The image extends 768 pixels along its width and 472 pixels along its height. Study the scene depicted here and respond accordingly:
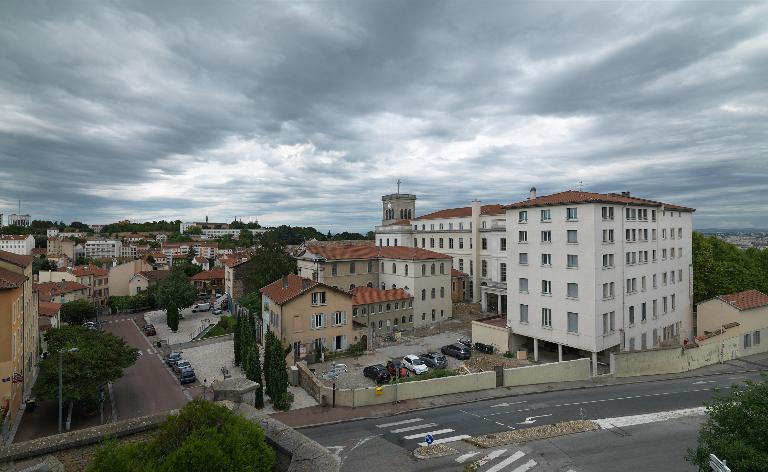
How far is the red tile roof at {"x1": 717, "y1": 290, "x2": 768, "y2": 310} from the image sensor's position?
45406 mm

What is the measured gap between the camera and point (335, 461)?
8.88 meters

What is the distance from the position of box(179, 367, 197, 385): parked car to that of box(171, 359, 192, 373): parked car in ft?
3.80

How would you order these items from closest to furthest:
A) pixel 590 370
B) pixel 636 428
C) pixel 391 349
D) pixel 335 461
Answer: pixel 335 461, pixel 636 428, pixel 590 370, pixel 391 349

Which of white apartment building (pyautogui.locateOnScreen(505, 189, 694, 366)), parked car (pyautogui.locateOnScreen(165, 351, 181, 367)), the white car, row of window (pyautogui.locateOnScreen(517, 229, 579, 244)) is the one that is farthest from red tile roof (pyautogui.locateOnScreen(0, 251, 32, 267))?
row of window (pyautogui.locateOnScreen(517, 229, 579, 244))

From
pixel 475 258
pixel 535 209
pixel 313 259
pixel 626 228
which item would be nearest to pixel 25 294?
pixel 313 259

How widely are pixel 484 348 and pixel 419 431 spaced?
21132mm

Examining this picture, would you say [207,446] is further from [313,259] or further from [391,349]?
[313,259]

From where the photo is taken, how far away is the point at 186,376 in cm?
3894

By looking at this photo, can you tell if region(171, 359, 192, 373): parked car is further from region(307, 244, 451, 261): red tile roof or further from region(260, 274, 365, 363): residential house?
region(307, 244, 451, 261): red tile roof

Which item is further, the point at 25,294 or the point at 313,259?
the point at 313,259

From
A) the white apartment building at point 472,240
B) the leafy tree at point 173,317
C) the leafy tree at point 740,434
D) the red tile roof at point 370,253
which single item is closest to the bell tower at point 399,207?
the white apartment building at point 472,240

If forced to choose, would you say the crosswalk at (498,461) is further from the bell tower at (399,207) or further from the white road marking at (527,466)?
the bell tower at (399,207)

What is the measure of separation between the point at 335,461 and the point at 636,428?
2410 cm

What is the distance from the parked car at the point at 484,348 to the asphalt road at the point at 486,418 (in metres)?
11.7
